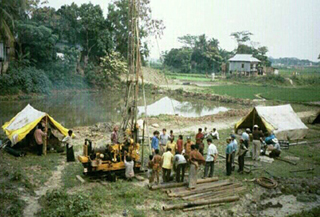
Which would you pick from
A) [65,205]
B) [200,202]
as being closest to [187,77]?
[200,202]

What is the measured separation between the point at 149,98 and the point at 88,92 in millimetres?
8634

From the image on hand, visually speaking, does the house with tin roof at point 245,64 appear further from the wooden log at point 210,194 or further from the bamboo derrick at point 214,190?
the wooden log at point 210,194

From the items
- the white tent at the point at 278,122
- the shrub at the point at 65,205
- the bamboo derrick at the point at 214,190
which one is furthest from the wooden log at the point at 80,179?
the white tent at the point at 278,122

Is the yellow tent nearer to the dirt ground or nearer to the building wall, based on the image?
the dirt ground

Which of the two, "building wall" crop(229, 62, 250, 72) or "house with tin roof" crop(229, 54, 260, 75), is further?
"building wall" crop(229, 62, 250, 72)

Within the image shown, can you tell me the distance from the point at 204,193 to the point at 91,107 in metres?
22.8

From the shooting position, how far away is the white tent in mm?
17539

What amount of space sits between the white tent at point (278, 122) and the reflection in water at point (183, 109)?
11.0 m

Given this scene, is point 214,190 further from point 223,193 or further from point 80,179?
point 80,179

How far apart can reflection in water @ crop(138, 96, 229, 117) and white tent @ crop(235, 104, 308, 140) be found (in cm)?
1104

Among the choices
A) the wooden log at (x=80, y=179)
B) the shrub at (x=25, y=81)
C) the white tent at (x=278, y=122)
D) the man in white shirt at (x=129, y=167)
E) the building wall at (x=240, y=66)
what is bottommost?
the wooden log at (x=80, y=179)

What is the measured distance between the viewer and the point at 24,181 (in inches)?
424

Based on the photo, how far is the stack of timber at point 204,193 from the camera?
9.54 metres

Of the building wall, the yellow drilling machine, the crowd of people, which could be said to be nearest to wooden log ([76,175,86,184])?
the yellow drilling machine
